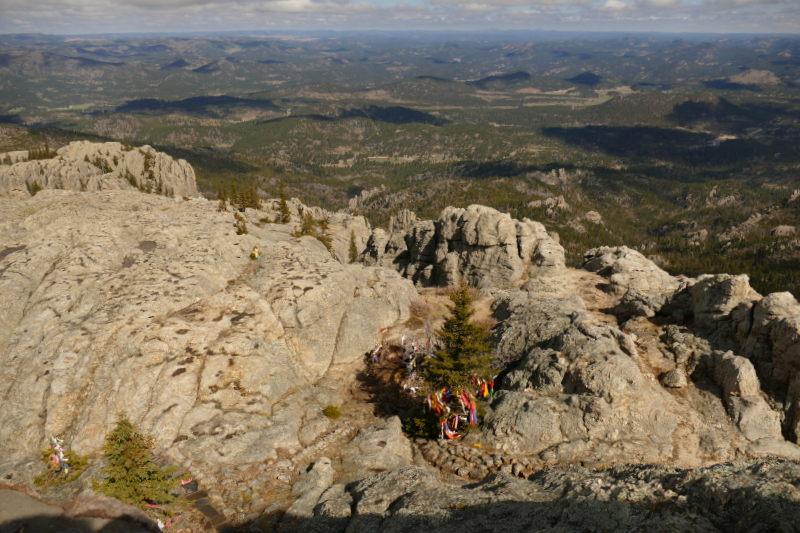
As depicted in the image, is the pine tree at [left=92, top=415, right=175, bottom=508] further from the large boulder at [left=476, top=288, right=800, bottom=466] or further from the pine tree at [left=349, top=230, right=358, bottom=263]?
the pine tree at [left=349, top=230, right=358, bottom=263]

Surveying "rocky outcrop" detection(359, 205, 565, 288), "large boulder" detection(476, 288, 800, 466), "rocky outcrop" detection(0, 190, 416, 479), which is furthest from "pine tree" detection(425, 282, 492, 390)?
"rocky outcrop" detection(359, 205, 565, 288)

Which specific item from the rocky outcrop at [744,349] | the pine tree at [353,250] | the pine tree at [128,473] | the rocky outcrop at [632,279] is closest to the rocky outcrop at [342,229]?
the pine tree at [353,250]

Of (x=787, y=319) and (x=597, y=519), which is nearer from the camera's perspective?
(x=597, y=519)

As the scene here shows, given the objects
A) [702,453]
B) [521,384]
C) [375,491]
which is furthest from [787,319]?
[375,491]

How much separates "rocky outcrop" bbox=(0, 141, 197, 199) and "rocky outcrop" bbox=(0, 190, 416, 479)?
95.5 metres

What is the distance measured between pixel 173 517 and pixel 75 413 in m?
13.2

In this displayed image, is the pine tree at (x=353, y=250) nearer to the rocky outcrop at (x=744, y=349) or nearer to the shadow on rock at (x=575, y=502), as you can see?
the rocky outcrop at (x=744, y=349)

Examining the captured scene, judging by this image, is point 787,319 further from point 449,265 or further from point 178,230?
point 178,230

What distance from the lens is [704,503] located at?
45.4 feet

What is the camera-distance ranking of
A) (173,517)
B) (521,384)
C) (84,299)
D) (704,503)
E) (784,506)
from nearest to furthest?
(784,506), (704,503), (173,517), (521,384), (84,299)

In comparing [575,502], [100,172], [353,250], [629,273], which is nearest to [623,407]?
[575,502]

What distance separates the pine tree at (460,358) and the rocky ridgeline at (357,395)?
12.2 ft

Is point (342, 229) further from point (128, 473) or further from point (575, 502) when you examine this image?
point (575, 502)

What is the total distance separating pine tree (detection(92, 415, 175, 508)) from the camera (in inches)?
741
